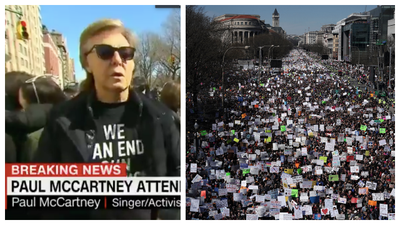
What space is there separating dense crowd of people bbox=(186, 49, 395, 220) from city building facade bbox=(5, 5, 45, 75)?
5101 mm

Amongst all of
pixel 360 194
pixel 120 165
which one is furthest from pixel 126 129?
pixel 360 194

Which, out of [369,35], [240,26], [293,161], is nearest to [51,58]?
[293,161]

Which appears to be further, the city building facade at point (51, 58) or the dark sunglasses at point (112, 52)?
the dark sunglasses at point (112, 52)

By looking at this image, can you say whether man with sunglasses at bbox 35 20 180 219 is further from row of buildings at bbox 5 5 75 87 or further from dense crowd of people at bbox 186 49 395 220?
dense crowd of people at bbox 186 49 395 220

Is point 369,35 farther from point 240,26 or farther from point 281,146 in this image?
point 281,146

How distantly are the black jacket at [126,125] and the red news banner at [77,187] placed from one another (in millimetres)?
176

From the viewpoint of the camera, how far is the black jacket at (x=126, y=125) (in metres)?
9.08

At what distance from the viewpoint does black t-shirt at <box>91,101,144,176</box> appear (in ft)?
29.7

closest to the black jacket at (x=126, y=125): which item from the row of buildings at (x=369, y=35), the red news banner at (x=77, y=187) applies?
the red news banner at (x=77, y=187)

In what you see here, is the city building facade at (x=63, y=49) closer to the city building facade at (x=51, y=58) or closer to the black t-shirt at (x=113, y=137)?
the city building facade at (x=51, y=58)

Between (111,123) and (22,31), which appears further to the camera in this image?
(111,123)

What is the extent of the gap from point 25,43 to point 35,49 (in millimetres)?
223

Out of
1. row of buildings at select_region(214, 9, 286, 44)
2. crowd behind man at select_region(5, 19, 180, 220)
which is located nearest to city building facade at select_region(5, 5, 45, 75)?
crowd behind man at select_region(5, 19, 180, 220)

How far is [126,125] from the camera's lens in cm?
911
